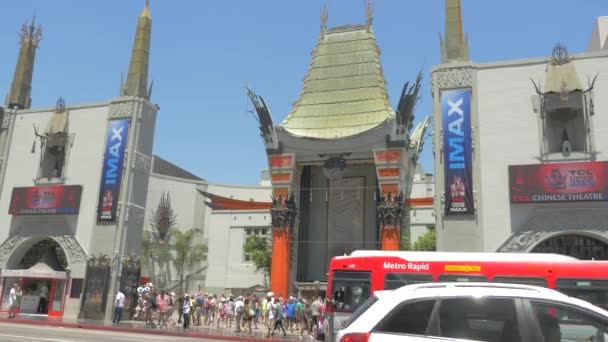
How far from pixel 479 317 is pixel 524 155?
65.3 feet

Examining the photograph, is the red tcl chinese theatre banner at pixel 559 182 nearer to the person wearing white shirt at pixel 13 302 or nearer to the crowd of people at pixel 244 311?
the crowd of people at pixel 244 311

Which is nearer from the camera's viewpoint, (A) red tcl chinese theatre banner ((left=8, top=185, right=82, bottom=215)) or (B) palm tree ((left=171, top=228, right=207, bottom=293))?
(A) red tcl chinese theatre banner ((left=8, top=185, right=82, bottom=215))

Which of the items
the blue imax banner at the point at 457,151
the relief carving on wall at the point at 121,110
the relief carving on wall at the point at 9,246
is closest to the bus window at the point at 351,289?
the blue imax banner at the point at 457,151

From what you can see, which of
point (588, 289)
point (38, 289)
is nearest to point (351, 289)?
point (588, 289)

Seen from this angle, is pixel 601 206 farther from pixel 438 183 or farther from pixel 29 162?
pixel 29 162

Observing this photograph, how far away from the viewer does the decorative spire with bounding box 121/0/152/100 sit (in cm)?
3152

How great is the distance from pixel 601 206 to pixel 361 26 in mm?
25931

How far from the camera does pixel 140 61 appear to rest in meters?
32.0

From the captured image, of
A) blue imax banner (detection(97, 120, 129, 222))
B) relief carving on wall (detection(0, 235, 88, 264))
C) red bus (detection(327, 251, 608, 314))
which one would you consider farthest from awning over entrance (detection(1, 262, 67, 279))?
red bus (detection(327, 251, 608, 314))

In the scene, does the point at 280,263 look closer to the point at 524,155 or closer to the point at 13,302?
the point at 13,302

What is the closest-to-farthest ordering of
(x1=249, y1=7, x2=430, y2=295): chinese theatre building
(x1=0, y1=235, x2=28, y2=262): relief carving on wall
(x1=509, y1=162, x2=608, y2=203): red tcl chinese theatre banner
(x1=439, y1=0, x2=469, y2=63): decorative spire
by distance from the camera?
(x1=509, y1=162, x2=608, y2=203): red tcl chinese theatre banner
(x1=439, y1=0, x2=469, y2=63): decorative spire
(x1=0, y1=235, x2=28, y2=262): relief carving on wall
(x1=249, y1=7, x2=430, y2=295): chinese theatre building

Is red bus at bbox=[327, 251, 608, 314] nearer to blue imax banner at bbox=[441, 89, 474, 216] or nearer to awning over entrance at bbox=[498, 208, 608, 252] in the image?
awning over entrance at bbox=[498, 208, 608, 252]

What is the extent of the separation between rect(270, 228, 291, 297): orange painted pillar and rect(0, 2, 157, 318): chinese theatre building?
36.6 feet

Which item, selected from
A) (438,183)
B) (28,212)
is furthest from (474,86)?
(28,212)
